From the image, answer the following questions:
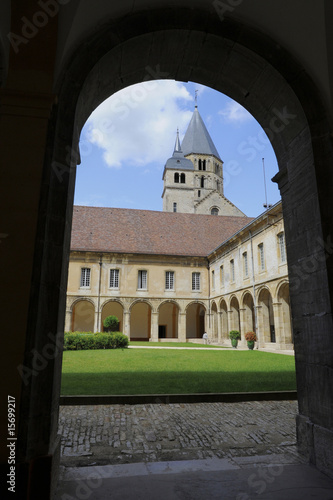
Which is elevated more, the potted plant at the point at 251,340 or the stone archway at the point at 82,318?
the stone archway at the point at 82,318

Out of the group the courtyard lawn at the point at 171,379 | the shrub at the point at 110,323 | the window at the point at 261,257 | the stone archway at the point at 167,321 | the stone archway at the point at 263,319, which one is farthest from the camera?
the stone archway at the point at 167,321

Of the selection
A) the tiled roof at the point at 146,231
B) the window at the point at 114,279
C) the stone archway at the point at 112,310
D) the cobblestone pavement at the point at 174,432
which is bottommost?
the cobblestone pavement at the point at 174,432

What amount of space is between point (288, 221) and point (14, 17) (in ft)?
11.3

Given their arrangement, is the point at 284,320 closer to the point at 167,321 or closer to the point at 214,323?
the point at 214,323

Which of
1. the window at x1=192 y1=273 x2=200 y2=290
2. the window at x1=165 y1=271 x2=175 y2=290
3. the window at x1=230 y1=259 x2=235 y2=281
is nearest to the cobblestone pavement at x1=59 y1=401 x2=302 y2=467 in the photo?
the window at x1=230 y1=259 x2=235 y2=281

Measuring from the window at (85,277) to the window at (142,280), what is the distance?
4329 millimetres

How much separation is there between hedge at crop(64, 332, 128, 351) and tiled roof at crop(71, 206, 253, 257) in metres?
10.5

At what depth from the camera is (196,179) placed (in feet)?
167

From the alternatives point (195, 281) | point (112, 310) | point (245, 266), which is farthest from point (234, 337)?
point (112, 310)

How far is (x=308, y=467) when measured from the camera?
3072 millimetres

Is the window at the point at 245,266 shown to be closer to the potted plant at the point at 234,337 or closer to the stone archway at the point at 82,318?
the potted plant at the point at 234,337

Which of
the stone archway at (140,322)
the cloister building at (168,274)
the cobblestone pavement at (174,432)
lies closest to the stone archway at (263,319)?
the cloister building at (168,274)

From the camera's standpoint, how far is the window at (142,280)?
29094 mm

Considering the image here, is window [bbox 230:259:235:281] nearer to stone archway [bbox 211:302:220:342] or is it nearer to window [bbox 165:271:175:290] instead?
stone archway [bbox 211:302:220:342]
